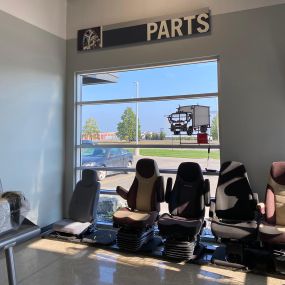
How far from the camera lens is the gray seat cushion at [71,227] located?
3.90 m

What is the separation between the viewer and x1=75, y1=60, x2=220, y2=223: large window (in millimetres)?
4176

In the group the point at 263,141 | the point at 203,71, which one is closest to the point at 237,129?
the point at 263,141

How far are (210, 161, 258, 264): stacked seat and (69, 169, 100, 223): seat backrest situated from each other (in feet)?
5.68

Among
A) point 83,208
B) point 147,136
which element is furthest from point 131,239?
point 147,136

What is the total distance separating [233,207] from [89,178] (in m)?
2.12

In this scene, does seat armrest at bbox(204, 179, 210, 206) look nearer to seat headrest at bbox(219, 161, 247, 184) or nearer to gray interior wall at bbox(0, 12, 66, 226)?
seat headrest at bbox(219, 161, 247, 184)

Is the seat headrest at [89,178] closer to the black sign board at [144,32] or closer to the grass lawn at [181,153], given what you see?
the grass lawn at [181,153]

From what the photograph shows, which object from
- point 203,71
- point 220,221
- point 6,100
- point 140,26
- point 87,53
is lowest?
point 220,221

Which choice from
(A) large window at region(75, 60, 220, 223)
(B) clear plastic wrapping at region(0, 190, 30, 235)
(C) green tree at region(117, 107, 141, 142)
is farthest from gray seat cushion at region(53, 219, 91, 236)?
(B) clear plastic wrapping at region(0, 190, 30, 235)

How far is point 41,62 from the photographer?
439 centimetres

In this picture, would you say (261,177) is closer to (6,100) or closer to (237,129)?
(237,129)

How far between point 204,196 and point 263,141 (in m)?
1.06

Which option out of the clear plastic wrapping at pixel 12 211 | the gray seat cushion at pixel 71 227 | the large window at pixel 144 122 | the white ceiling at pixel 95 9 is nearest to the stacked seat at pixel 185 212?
the large window at pixel 144 122

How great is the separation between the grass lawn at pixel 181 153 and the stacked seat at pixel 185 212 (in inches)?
17.3
